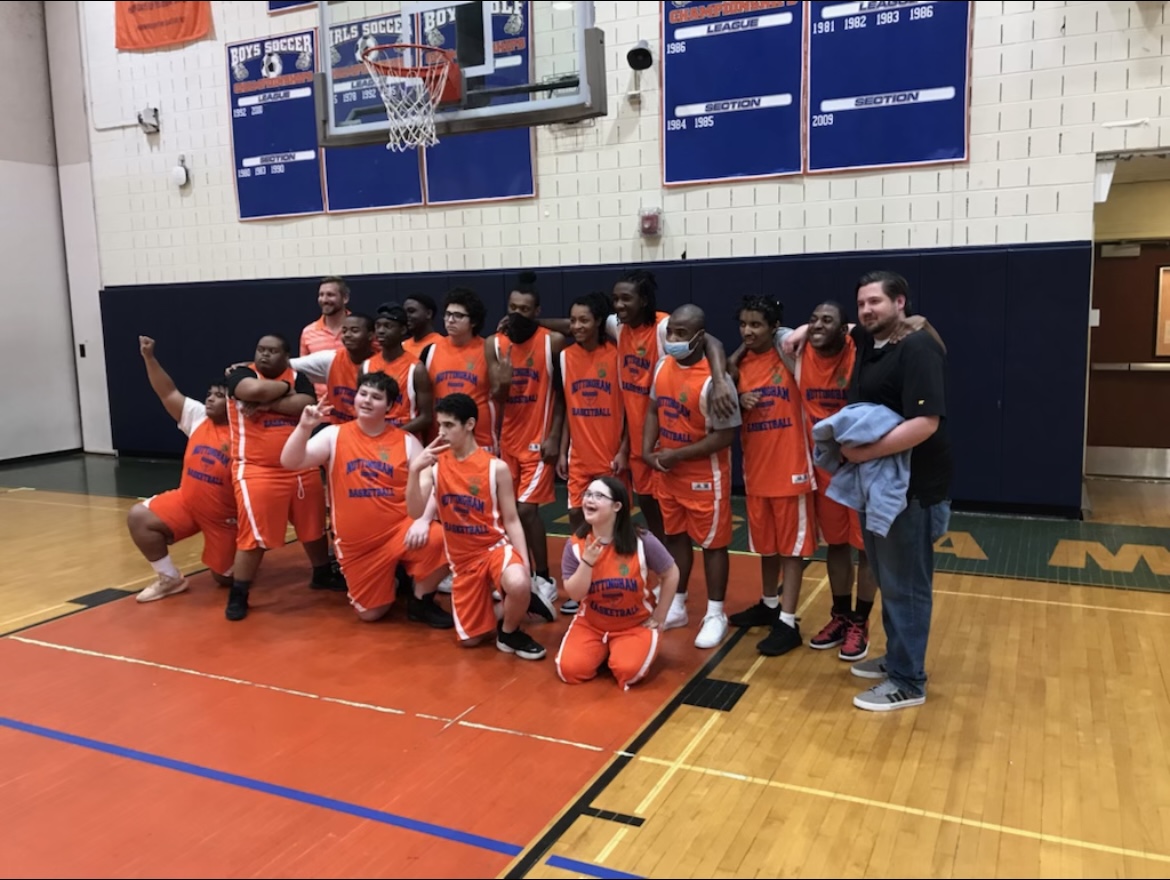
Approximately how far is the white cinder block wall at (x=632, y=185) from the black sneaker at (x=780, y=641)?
13.4ft

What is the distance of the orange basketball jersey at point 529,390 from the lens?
16.7 feet

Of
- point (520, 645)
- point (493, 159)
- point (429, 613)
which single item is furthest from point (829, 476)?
point (493, 159)

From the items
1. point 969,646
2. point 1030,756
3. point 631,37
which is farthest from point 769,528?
point 631,37

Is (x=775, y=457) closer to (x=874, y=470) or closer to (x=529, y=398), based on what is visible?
(x=874, y=470)

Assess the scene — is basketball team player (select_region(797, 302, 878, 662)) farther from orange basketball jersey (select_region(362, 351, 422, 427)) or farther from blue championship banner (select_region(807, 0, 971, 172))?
blue championship banner (select_region(807, 0, 971, 172))

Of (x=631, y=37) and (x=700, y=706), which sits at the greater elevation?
(x=631, y=37)

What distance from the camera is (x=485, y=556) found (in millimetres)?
4516

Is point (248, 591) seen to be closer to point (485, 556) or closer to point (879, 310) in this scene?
point (485, 556)

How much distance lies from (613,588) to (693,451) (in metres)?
0.78

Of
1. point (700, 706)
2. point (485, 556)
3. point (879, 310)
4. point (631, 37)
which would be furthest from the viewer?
point (631, 37)

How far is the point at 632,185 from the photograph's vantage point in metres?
8.16

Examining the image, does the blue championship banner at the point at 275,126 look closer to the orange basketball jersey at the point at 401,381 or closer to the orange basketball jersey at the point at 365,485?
the orange basketball jersey at the point at 401,381

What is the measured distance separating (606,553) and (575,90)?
4.37 m

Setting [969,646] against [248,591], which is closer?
[969,646]
